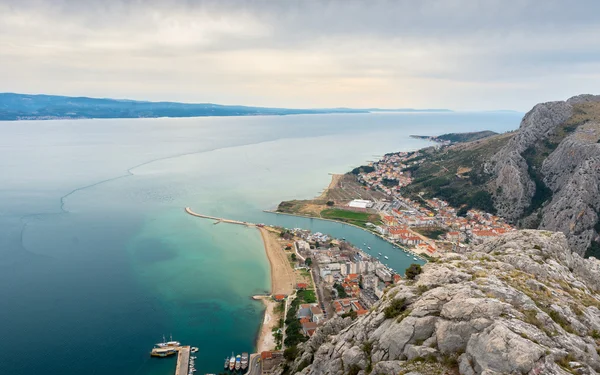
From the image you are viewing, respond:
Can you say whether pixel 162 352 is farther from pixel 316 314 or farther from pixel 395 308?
pixel 395 308

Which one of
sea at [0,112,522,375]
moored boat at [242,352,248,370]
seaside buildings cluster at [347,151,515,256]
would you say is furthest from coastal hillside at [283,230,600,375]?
seaside buildings cluster at [347,151,515,256]

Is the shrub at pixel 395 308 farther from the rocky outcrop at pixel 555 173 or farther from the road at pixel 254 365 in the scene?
the rocky outcrop at pixel 555 173

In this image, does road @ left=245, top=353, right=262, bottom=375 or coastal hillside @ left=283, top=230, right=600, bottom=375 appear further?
road @ left=245, top=353, right=262, bottom=375

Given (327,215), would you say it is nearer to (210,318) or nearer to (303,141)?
(210,318)

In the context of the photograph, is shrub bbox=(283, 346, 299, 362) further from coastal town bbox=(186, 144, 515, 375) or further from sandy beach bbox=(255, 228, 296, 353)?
sandy beach bbox=(255, 228, 296, 353)

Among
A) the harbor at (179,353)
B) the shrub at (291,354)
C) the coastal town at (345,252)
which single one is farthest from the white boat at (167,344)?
the shrub at (291,354)

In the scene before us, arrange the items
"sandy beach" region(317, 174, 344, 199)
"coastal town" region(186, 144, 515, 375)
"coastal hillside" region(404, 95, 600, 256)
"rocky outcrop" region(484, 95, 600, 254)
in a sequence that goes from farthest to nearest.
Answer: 1. "sandy beach" region(317, 174, 344, 199)
2. "coastal hillside" region(404, 95, 600, 256)
3. "rocky outcrop" region(484, 95, 600, 254)
4. "coastal town" region(186, 144, 515, 375)
